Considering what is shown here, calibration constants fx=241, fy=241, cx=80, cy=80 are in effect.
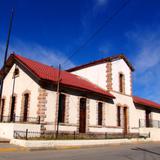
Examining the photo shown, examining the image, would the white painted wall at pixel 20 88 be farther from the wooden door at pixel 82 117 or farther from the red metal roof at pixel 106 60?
the red metal roof at pixel 106 60

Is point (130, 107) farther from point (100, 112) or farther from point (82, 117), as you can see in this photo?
point (82, 117)

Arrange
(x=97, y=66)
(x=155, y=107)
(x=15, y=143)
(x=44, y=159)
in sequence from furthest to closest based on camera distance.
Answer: (x=155, y=107) → (x=97, y=66) → (x=15, y=143) → (x=44, y=159)

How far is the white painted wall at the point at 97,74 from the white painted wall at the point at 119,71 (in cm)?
113

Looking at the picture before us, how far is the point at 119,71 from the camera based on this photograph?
28.6 metres

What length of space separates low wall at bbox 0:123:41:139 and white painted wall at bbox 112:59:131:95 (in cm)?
1207

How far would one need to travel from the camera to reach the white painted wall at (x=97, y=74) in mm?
27386

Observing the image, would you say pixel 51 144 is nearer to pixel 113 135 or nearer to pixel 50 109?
pixel 50 109

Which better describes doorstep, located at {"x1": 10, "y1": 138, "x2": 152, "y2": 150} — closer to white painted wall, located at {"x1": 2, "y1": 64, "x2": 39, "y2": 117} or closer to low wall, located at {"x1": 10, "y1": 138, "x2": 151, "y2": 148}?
low wall, located at {"x1": 10, "y1": 138, "x2": 151, "y2": 148}

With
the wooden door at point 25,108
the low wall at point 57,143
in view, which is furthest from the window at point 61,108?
the low wall at point 57,143

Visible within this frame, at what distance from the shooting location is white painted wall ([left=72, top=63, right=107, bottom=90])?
27386 mm

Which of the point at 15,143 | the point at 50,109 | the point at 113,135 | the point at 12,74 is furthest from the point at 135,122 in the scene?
the point at 15,143

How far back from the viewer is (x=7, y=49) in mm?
16109

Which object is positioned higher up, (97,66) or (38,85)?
(97,66)

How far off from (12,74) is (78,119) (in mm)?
7669
